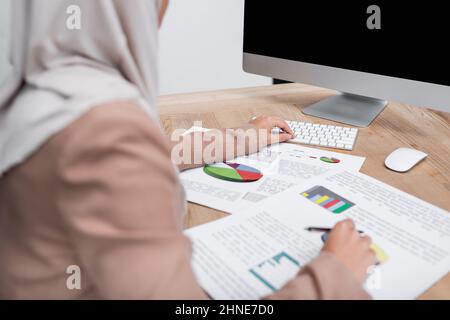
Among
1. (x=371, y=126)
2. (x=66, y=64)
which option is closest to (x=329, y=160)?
(x=371, y=126)

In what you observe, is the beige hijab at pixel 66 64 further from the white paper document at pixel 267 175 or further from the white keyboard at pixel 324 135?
the white keyboard at pixel 324 135

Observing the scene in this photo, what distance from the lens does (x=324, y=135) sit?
39.5 inches

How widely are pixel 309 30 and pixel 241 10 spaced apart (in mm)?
751

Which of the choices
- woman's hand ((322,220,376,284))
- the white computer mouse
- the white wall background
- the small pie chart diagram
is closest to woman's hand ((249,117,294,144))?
the small pie chart diagram

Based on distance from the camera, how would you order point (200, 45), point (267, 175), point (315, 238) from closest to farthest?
point (315, 238), point (267, 175), point (200, 45)

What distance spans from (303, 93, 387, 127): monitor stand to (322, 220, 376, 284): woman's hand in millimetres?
539

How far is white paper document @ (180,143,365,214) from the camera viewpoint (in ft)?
2.47

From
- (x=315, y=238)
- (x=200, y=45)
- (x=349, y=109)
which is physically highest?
(x=200, y=45)

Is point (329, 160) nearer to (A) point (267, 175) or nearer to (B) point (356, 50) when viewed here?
(A) point (267, 175)

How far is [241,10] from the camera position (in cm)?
177

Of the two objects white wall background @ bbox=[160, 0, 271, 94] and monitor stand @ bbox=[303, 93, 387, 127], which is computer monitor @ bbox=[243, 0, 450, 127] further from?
white wall background @ bbox=[160, 0, 271, 94]

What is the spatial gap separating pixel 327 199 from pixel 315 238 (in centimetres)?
12

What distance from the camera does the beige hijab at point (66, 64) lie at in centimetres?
45
